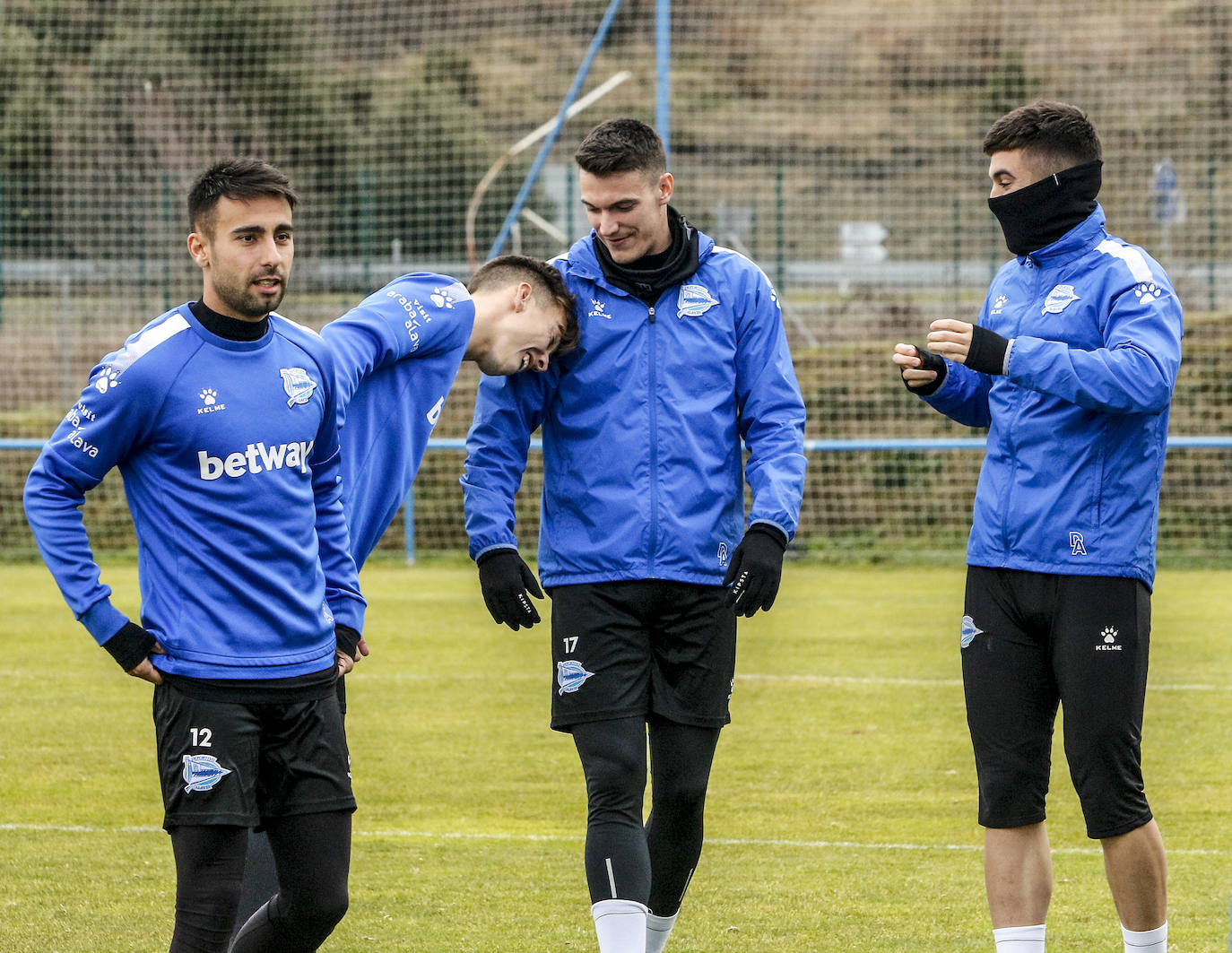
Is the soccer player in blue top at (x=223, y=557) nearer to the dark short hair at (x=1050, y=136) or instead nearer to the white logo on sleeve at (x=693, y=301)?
the white logo on sleeve at (x=693, y=301)

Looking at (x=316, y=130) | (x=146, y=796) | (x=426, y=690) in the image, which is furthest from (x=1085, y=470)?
(x=316, y=130)

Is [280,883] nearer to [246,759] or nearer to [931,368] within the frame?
[246,759]

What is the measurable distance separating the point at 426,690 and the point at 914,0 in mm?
32537

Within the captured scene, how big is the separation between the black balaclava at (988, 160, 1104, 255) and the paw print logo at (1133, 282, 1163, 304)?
0.79 ft

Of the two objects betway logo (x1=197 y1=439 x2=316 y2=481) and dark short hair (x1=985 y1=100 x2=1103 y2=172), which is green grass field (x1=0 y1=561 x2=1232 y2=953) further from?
dark short hair (x1=985 y1=100 x2=1103 y2=172)

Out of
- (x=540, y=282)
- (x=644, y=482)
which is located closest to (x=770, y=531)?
(x=644, y=482)

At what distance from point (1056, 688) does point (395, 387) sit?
5.85 ft

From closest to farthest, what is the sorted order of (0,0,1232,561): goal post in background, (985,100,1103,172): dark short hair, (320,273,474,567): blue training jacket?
(320,273,474,567): blue training jacket
(985,100,1103,172): dark short hair
(0,0,1232,561): goal post in background

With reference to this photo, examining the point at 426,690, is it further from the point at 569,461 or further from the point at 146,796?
the point at 569,461

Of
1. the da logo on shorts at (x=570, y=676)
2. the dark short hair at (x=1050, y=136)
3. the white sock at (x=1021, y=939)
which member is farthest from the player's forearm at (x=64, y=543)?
the dark short hair at (x=1050, y=136)

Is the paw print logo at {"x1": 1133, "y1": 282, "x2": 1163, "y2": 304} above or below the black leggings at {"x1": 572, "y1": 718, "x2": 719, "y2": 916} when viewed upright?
above

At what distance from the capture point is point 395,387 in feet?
14.5

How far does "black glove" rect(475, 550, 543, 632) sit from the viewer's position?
4.59 meters

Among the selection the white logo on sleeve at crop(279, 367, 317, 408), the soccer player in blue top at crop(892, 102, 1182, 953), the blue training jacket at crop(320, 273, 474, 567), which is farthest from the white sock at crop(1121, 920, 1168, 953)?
the white logo on sleeve at crop(279, 367, 317, 408)
